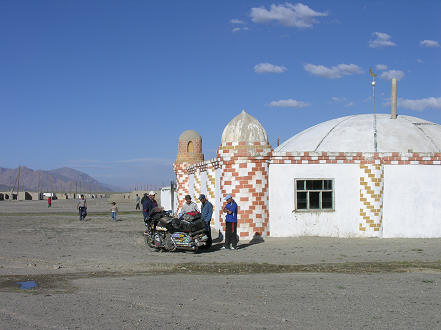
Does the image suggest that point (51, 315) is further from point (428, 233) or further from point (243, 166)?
point (428, 233)

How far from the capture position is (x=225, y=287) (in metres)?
10.5

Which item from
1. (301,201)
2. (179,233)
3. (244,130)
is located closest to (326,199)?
(301,201)

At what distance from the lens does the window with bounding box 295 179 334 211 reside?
66.6ft

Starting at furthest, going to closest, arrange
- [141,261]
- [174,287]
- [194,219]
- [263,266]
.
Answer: [194,219], [141,261], [263,266], [174,287]

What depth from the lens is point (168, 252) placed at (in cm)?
1655

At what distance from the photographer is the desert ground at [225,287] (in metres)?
7.84

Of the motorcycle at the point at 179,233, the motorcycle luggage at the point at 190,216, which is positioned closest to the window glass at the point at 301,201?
the motorcycle at the point at 179,233

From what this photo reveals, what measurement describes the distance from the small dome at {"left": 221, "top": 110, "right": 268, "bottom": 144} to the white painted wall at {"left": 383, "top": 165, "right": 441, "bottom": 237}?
498 centimetres

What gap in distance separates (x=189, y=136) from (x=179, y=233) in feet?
56.3

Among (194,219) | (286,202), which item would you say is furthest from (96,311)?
(286,202)

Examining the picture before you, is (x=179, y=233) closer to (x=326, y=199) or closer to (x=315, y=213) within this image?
(x=315, y=213)

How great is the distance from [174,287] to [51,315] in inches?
114

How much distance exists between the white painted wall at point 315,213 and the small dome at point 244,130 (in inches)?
50.4

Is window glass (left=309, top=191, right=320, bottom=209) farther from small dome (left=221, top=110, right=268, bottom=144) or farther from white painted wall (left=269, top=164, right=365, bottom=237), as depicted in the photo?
small dome (left=221, top=110, right=268, bottom=144)
